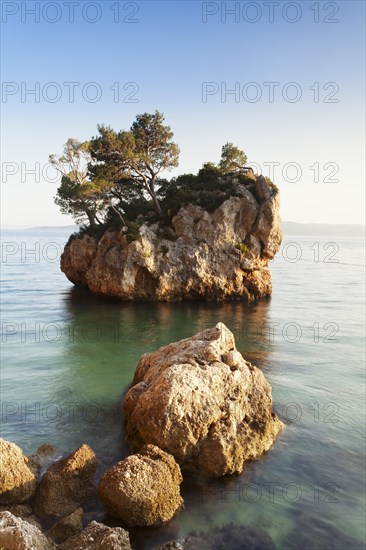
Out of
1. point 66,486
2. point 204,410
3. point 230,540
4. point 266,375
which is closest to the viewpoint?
point 230,540

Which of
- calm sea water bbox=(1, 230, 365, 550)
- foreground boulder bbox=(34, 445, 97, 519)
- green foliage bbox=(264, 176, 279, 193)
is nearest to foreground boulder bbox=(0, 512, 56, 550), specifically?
foreground boulder bbox=(34, 445, 97, 519)

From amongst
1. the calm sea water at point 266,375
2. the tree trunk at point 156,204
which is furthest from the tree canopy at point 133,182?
the calm sea water at point 266,375

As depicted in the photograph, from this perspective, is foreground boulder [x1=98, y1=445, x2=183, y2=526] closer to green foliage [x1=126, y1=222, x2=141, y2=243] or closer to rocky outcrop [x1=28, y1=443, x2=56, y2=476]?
rocky outcrop [x1=28, y1=443, x2=56, y2=476]

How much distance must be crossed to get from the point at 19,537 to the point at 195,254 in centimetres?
3161

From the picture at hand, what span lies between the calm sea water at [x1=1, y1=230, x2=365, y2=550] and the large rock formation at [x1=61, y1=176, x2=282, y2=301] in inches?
80.3

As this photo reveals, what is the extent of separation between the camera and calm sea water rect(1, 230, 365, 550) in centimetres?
1071

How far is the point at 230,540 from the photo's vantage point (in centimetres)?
967

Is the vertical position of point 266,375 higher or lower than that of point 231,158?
lower

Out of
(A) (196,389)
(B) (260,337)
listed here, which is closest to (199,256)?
(B) (260,337)

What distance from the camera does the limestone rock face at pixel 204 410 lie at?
1189cm

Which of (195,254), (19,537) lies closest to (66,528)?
(19,537)

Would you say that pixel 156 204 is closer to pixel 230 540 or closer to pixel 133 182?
pixel 133 182

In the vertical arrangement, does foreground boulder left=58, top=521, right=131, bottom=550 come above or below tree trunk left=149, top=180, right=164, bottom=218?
below

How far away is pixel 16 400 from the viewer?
57.8 ft
